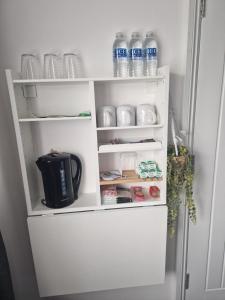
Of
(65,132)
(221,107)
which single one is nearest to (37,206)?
(65,132)

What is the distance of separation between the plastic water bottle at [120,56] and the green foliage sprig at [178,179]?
1.66 feet

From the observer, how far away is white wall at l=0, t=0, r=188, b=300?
3.41 feet

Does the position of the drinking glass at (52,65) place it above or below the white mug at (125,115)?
above

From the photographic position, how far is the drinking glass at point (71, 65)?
108 cm

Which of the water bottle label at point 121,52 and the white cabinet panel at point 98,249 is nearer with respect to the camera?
the water bottle label at point 121,52

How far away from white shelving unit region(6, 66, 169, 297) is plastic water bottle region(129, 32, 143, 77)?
68 mm

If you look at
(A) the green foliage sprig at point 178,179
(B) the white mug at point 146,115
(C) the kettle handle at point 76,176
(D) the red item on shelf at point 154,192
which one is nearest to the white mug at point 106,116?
(B) the white mug at point 146,115

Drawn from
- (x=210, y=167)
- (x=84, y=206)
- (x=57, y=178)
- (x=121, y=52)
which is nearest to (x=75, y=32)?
(x=121, y=52)

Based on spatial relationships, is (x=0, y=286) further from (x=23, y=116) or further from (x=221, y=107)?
(x=221, y=107)

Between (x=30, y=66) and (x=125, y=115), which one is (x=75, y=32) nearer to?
(x=30, y=66)

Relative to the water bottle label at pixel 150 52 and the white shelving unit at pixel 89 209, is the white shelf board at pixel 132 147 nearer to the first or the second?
the white shelving unit at pixel 89 209

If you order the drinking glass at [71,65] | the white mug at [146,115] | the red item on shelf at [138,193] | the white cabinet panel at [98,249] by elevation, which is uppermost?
the drinking glass at [71,65]

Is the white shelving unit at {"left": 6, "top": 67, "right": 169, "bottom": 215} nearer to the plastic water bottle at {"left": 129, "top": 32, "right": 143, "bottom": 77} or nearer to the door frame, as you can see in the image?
the plastic water bottle at {"left": 129, "top": 32, "right": 143, "bottom": 77}

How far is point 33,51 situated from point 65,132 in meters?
0.48
